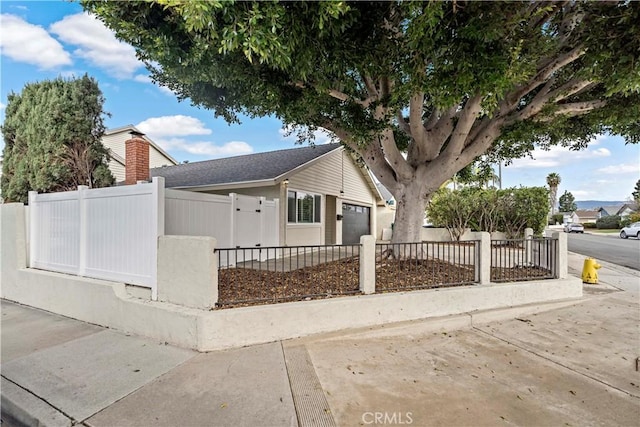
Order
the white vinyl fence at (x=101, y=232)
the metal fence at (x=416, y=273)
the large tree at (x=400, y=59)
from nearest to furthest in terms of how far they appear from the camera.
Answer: the large tree at (x=400, y=59) < the white vinyl fence at (x=101, y=232) < the metal fence at (x=416, y=273)

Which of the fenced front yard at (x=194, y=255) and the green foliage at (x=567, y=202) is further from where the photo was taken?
the green foliage at (x=567, y=202)

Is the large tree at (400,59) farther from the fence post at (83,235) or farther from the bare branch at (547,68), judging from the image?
the fence post at (83,235)

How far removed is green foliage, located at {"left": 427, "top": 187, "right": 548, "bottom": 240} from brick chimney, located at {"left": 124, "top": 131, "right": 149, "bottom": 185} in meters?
13.3

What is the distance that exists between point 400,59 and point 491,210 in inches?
467

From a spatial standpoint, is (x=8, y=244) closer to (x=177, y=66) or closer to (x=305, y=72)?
(x=177, y=66)

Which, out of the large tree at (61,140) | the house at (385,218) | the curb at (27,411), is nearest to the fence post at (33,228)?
the large tree at (61,140)

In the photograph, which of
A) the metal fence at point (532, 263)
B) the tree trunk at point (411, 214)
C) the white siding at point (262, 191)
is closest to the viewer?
the metal fence at point (532, 263)

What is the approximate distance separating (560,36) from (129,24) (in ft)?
23.0

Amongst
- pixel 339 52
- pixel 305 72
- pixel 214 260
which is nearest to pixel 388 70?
pixel 339 52

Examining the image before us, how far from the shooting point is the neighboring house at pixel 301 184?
32.3 feet

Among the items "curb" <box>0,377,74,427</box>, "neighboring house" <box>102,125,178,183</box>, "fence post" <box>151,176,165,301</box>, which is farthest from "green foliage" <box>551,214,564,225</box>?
"curb" <box>0,377,74,427</box>

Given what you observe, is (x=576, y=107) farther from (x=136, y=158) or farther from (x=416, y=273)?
(x=136, y=158)

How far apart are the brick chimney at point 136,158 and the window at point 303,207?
163 inches

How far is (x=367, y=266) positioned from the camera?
509 cm
